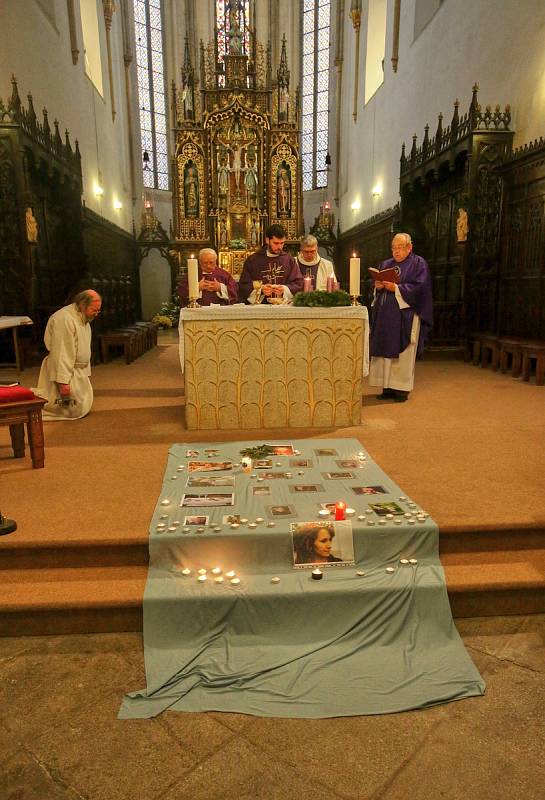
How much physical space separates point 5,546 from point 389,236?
1266cm

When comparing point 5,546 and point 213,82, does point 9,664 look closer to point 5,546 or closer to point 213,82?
point 5,546

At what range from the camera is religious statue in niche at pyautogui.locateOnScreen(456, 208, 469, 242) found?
32.7 feet

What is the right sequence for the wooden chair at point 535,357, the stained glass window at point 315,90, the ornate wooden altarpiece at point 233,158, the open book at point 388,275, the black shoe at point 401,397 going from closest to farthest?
the open book at point 388,275 → the black shoe at point 401,397 → the wooden chair at point 535,357 → the ornate wooden altarpiece at point 233,158 → the stained glass window at point 315,90

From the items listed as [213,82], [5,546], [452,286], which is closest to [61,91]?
[213,82]

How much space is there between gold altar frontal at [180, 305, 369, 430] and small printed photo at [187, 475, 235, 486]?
1.38 m

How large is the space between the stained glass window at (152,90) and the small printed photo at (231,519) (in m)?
19.2

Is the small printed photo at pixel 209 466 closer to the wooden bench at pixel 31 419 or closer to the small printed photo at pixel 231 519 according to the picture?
the small printed photo at pixel 231 519

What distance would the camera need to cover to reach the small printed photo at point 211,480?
156 inches

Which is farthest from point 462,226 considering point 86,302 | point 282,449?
point 282,449

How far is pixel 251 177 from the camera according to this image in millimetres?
17469

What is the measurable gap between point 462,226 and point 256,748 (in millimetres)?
9559

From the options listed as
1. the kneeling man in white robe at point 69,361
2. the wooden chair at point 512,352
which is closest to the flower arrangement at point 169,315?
the wooden chair at point 512,352

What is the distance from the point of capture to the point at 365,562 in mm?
3207

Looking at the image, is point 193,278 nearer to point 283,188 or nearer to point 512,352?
point 512,352
